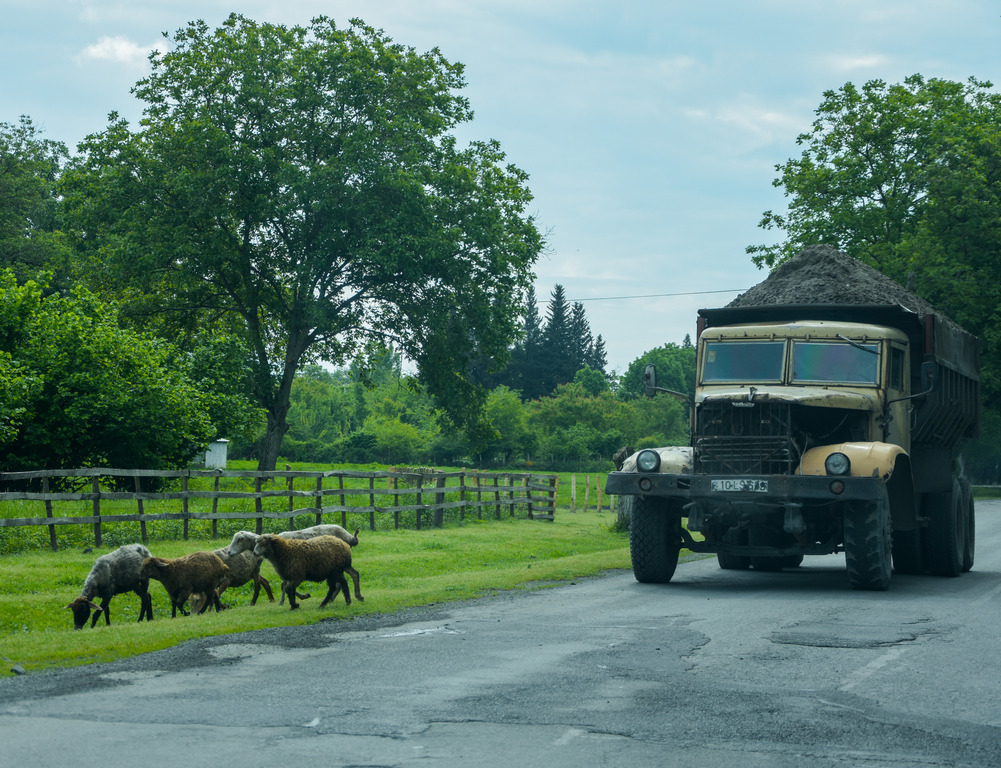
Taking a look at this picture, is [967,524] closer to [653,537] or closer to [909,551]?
[909,551]

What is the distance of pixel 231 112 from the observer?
124 ft

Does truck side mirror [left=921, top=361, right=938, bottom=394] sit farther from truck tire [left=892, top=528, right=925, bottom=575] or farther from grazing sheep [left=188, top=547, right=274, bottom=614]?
grazing sheep [left=188, top=547, right=274, bottom=614]

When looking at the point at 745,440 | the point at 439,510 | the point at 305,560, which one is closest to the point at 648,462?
the point at 745,440

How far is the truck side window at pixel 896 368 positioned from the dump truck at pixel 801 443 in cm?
3

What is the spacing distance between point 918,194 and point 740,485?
39383 mm

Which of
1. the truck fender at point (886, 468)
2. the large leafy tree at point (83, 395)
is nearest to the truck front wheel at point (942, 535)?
the truck fender at point (886, 468)

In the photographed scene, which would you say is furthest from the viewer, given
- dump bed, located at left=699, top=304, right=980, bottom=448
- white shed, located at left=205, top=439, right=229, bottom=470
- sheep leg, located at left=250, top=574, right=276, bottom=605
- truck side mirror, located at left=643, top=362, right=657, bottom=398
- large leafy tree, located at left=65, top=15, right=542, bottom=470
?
white shed, located at left=205, top=439, right=229, bottom=470

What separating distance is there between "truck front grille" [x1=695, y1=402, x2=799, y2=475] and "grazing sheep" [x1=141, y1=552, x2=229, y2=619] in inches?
241

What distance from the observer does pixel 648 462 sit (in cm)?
1411

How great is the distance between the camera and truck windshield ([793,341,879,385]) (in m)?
14.2

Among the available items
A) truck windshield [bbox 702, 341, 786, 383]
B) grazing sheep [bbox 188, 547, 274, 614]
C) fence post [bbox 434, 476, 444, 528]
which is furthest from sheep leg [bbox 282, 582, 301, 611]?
fence post [bbox 434, 476, 444, 528]

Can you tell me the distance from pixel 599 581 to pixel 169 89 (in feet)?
99.9

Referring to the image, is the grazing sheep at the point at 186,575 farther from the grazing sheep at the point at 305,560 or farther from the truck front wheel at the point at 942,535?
the truck front wheel at the point at 942,535

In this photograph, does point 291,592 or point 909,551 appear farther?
point 909,551
